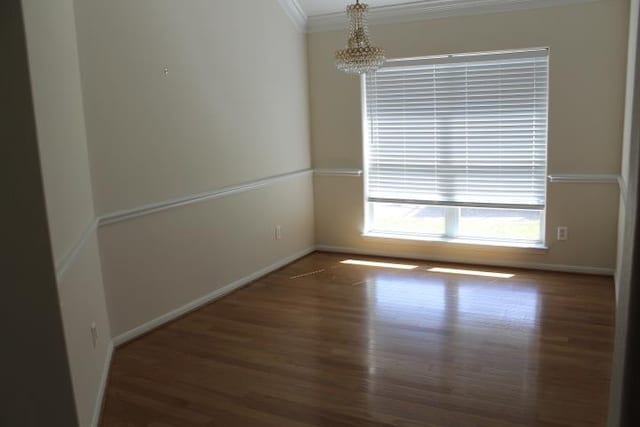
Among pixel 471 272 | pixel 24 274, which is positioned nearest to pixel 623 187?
pixel 471 272

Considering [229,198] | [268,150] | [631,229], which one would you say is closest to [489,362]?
[631,229]

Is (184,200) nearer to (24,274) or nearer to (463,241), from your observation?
(24,274)

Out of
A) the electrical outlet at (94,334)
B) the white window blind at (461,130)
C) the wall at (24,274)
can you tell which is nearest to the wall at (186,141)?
the electrical outlet at (94,334)

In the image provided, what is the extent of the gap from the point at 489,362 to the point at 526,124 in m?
2.50

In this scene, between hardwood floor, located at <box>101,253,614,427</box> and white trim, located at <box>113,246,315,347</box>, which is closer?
hardwood floor, located at <box>101,253,614,427</box>

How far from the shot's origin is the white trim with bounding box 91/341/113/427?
2635 millimetres

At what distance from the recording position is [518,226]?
508cm

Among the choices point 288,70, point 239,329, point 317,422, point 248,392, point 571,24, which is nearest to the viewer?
point 317,422

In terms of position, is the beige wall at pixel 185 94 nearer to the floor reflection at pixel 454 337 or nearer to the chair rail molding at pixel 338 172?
the chair rail molding at pixel 338 172

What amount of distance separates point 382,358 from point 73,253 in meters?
1.84

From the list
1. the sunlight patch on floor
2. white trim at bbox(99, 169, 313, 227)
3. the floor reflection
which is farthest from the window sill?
white trim at bbox(99, 169, 313, 227)

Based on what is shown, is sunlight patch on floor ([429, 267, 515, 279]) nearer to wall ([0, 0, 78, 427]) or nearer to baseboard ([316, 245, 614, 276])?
baseboard ([316, 245, 614, 276])

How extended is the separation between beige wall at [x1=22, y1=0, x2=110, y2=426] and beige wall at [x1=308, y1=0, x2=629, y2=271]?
3.10 m

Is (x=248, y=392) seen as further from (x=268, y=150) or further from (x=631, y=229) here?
(x=268, y=150)
